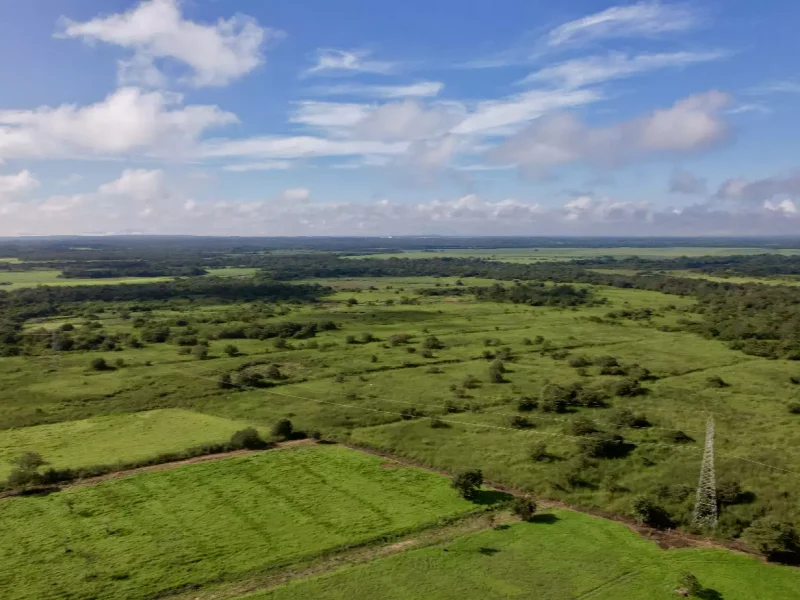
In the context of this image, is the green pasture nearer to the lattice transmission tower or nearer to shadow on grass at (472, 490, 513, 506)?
the lattice transmission tower

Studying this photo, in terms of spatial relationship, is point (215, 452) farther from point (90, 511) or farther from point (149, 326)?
point (149, 326)

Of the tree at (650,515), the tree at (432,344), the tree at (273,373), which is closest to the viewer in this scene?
the tree at (650,515)

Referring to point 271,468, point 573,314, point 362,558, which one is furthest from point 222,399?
point 573,314

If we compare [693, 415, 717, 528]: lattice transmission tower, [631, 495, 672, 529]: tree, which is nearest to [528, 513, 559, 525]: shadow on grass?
[631, 495, 672, 529]: tree

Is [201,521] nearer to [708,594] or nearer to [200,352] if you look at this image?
[708,594]

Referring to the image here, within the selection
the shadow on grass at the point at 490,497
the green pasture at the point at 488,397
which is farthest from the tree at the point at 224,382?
the shadow on grass at the point at 490,497

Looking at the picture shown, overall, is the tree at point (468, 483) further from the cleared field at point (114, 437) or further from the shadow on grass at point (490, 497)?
the cleared field at point (114, 437)
